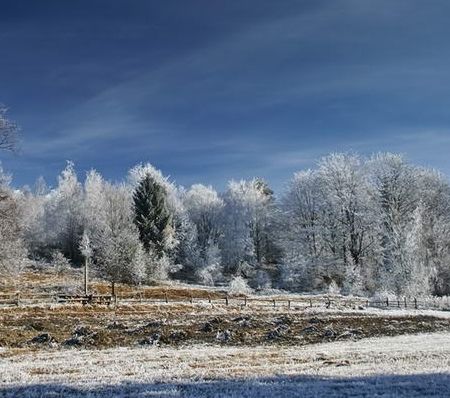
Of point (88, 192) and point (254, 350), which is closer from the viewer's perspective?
point (254, 350)

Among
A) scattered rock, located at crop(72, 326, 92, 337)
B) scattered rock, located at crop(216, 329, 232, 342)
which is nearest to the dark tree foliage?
scattered rock, located at crop(72, 326, 92, 337)

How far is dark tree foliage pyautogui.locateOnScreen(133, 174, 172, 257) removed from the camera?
9367 cm

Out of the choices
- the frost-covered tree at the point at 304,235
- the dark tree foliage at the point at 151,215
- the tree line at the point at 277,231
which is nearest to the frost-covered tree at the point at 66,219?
the tree line at the point at 277,231

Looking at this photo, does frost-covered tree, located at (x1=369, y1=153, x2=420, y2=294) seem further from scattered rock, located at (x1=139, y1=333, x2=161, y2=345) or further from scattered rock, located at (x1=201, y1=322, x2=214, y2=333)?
scattered rock, located at (x1=139, y1=333, x2=161, y2=345)

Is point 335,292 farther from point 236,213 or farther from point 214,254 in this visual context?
point 236,213

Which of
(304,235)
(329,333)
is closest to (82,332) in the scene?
(329,333)

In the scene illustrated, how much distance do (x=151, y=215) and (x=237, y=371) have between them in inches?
2990

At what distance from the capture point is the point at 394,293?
239 feet

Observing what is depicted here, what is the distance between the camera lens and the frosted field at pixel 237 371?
49.1 feet

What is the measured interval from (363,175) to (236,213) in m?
37.3

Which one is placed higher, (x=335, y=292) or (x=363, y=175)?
(x=363, y=175)

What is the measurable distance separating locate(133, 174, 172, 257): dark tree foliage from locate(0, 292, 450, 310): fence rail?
25643 mm

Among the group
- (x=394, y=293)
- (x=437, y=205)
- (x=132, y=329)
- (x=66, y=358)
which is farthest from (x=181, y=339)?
(x=437, y=205)

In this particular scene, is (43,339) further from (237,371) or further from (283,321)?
(283,321)
